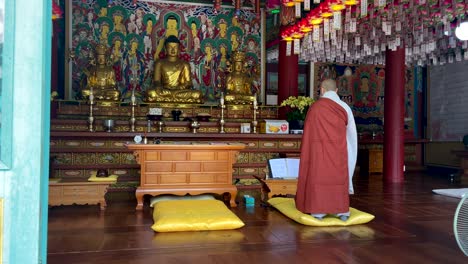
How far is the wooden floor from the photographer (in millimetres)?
2656

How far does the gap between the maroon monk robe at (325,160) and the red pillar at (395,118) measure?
3899 millimetres

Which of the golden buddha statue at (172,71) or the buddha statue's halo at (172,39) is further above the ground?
the buddha statue's halo at (172,39)

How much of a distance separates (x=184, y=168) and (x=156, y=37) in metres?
5.03

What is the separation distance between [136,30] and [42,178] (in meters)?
7.76

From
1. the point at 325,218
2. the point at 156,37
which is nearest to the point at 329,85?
the point at 325,218

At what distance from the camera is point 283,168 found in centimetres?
507

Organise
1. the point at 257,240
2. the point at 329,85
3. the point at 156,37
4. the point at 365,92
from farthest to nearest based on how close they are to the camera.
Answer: the point at 365,92 → the point at 156,37 → the point at 329,85 → the point at 257,240

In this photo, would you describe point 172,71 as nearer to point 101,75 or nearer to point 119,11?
point 101,75

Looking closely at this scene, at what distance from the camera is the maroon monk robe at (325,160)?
367cm

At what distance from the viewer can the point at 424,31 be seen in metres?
6.79

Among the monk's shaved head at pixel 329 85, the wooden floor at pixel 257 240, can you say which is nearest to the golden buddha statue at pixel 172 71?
the wooden floor at pixel 257 240

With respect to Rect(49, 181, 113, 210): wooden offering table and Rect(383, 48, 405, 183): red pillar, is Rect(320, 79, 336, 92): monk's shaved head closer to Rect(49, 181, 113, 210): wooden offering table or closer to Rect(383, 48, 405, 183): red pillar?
Rect(49, 181, 113, 210): wooden offering table

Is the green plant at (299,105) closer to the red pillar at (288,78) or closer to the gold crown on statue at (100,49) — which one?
the red pillar at (288,78)

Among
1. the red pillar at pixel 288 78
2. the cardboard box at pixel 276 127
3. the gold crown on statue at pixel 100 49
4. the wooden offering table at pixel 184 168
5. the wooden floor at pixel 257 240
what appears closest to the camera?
the wooden floor at pixel 257 240
